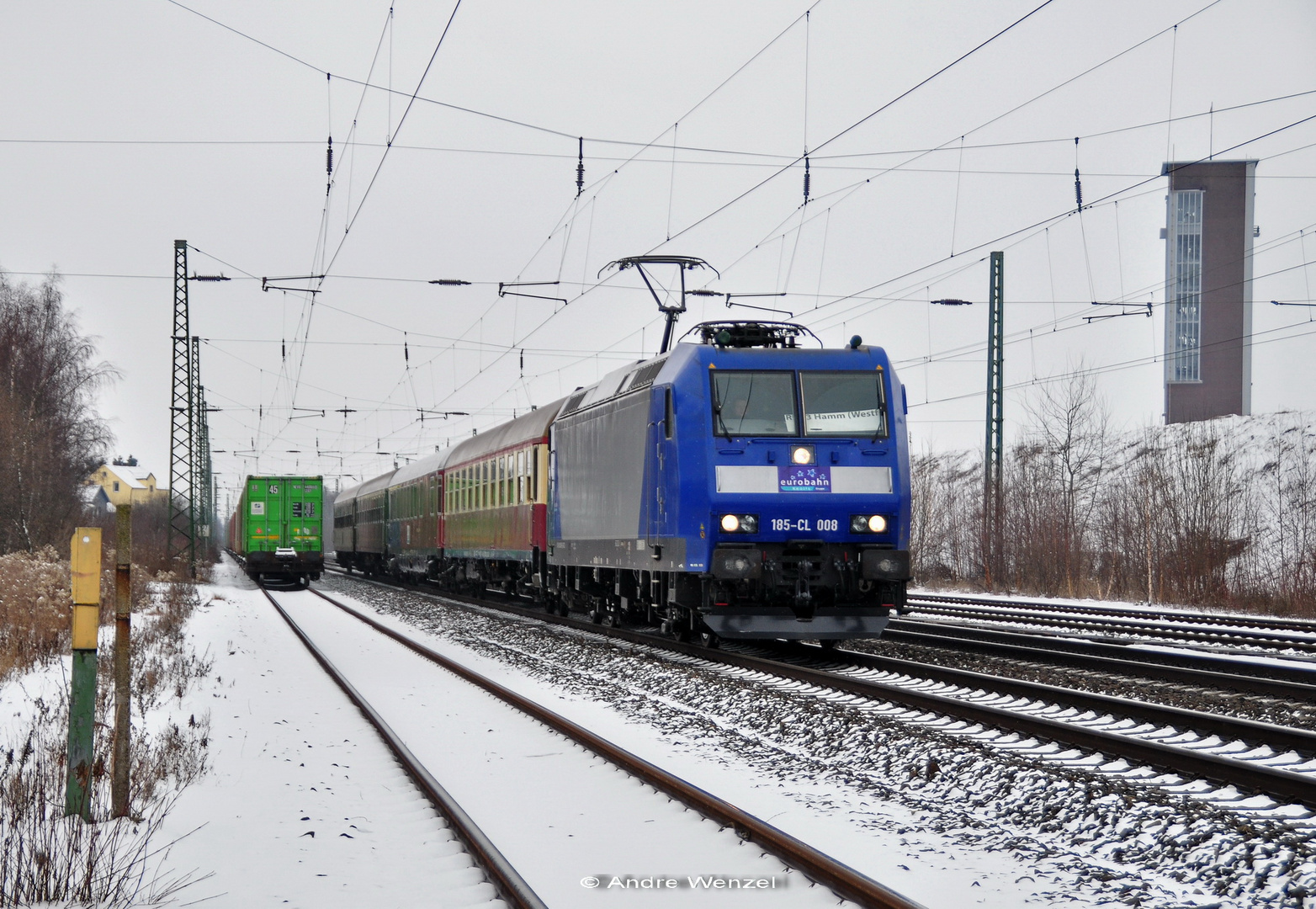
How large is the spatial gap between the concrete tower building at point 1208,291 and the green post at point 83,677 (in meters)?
68.6

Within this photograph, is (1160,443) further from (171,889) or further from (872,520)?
(171,889)

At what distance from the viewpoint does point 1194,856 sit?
5504 millimetres

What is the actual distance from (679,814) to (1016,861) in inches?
68.8

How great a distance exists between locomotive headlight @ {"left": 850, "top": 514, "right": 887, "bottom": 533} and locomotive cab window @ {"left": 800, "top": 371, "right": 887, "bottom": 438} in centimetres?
91

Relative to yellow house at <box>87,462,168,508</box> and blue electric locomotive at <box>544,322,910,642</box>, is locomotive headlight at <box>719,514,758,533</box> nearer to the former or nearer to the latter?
blue electric locomotive at <box>544,322,910,642</box>

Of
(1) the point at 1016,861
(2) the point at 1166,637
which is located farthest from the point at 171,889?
(2) the point at 1166,637

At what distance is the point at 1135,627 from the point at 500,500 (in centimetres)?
1208

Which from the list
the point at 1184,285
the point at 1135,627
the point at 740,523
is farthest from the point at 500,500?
the point at 1184,285

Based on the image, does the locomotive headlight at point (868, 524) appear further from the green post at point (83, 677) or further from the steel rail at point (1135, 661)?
the green post at point (83, 677)

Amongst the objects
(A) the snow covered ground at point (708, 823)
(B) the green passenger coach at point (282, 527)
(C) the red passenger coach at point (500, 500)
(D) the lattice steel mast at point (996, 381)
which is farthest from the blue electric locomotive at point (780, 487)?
(B) the green passenger coach at point (282, 527)

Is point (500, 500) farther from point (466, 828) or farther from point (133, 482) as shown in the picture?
point (133, 482)

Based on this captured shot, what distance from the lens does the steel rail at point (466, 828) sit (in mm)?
4875

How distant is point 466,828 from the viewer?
19.4ft

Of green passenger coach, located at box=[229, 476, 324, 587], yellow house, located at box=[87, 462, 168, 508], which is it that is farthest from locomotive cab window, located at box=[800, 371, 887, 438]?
yellow house, located at box=[87, 462, 168, 508]
